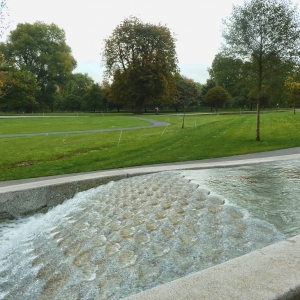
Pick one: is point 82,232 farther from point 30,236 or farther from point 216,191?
point 216,191

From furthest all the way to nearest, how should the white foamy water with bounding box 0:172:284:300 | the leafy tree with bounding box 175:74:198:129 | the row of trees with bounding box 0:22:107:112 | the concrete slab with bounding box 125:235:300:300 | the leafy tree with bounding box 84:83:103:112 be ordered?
the leafy tree with bounding box 84:83:103:112
the row of trees with bounding box 0:22:107:112
the leafy tree with bounding box 175:74:198:129
the white foamy water with bounding box 0:172:284:300
the concrete slab with bounding box 125:235:300:300

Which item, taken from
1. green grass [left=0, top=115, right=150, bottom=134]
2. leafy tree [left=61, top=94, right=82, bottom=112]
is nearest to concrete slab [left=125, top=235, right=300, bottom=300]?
green grass [left=0, top=115, right=150, bottom=134]

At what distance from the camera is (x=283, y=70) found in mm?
14344

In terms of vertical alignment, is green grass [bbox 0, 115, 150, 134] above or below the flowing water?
below

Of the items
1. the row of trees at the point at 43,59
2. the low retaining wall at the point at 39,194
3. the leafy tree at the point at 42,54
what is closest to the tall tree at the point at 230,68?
the low retaining wall at the point at 39,194

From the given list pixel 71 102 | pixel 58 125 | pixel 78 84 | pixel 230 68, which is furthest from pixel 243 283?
pixel 78 84

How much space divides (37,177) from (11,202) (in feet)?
8.21

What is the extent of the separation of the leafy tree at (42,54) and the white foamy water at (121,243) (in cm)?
6062

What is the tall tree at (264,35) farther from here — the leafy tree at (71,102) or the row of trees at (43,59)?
the leafy tree at (71,102)

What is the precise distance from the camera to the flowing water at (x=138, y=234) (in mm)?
3262

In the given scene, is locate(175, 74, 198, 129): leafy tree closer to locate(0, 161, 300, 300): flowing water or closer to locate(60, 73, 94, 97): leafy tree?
locate(0, 161, 300, 300): flowing water

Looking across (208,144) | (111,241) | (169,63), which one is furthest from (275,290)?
(169,63)

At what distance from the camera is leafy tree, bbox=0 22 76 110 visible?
60.2 meters

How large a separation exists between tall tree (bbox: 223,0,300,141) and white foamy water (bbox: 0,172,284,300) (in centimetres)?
1085
